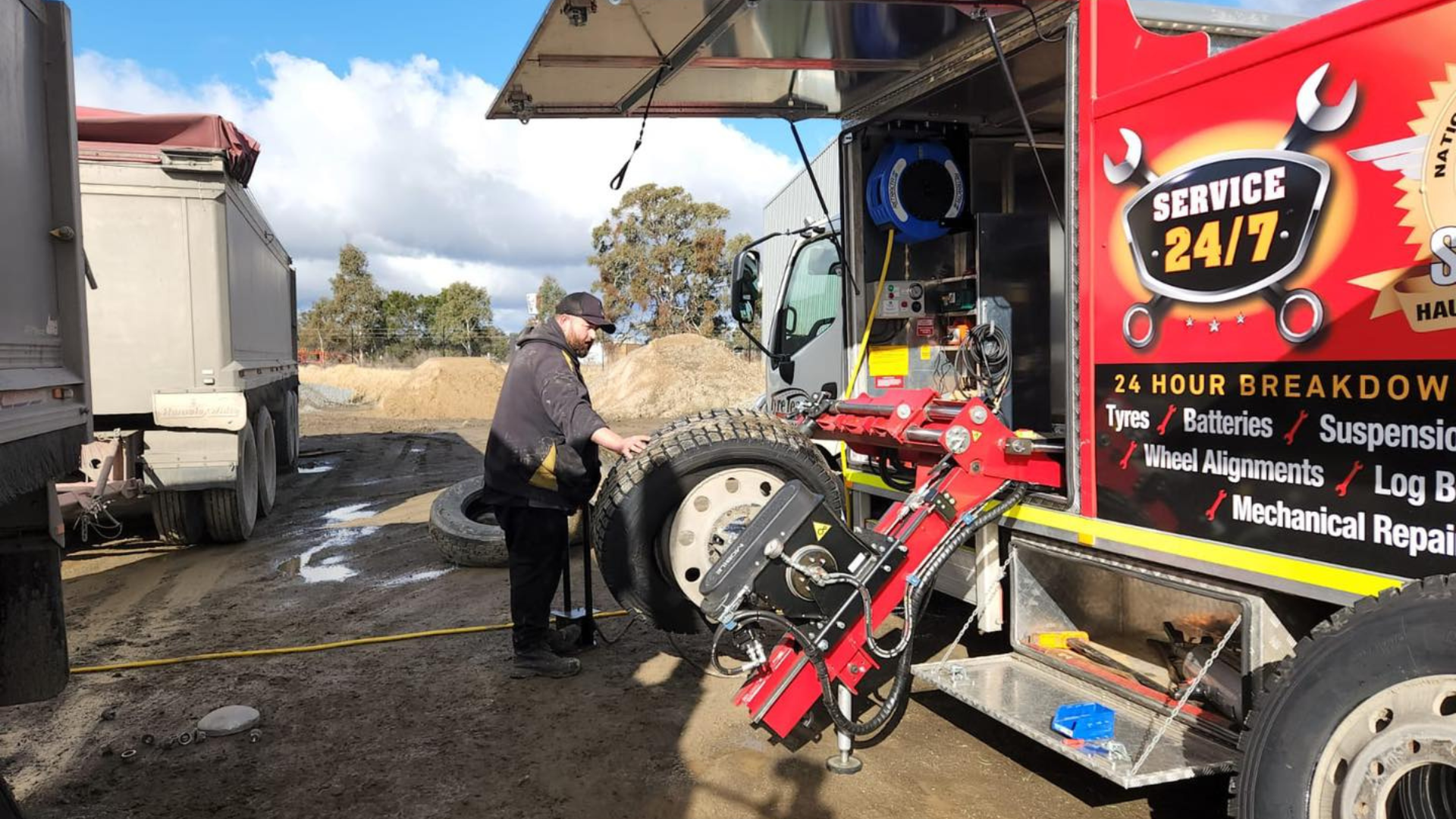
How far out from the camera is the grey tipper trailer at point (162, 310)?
6898 mm

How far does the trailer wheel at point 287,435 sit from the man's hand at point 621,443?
379 inches

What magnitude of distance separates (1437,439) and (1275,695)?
2.46ft

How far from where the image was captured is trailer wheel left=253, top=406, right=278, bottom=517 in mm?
9398

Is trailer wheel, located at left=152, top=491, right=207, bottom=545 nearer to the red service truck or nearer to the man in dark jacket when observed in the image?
the man in dark jacket

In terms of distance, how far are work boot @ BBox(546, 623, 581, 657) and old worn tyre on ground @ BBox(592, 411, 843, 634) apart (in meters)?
0.98

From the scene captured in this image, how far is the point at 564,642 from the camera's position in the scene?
4867 mm

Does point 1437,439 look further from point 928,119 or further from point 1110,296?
point 928,119

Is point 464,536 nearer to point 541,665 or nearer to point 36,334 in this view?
point 541,665

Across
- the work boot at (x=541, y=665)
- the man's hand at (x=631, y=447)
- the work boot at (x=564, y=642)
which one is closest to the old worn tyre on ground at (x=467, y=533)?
the work boot at (x=564, y=642)

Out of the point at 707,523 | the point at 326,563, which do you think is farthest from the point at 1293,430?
the point at 326,563

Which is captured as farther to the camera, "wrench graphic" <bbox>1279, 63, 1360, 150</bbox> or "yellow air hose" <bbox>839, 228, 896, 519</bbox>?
"yellow air hose" <bbox>839, 228, 896, 519</bbox>

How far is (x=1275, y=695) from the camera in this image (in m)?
2.36

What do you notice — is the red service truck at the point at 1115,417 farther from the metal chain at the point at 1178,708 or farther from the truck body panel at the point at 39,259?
the truck body panel at the point at 39,259

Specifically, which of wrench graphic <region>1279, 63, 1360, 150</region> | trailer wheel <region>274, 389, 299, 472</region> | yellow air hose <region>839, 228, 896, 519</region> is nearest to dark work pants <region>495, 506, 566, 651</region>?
yellow air hose <region>839, 228, 896, 519</region>
